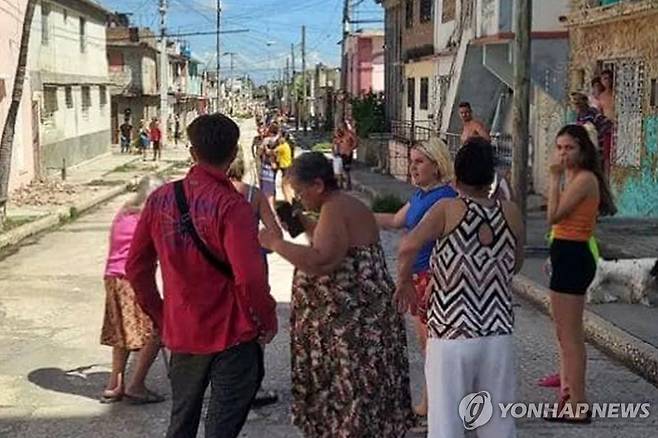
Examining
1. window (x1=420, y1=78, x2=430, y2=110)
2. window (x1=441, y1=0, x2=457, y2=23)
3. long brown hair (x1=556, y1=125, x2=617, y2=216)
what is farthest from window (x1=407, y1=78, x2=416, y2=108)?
long brown hair (x1=556, y1=125, x2=617, y2=216)

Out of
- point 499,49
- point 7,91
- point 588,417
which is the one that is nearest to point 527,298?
point 588,417

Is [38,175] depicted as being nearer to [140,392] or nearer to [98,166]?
[98,166]

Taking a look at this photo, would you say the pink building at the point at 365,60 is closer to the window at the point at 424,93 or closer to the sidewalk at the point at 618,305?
the window at the point at 424,93

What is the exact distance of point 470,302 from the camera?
4.27 meters

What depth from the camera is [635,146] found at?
14422mm

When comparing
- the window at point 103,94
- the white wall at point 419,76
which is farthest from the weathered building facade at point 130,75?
the white wall at point 419,76

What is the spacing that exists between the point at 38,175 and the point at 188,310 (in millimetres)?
23537

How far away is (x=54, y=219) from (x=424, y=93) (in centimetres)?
1538

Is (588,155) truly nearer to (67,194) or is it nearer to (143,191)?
(143,191)

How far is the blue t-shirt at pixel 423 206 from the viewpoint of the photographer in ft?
17.6

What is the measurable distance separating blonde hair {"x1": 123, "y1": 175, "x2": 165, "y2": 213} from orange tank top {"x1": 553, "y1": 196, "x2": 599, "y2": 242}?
7.56 feet

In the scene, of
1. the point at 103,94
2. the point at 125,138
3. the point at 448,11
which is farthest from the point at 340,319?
the point at 125,138

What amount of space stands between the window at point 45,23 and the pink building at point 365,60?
3356cm

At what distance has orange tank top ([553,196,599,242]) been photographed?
557cm
